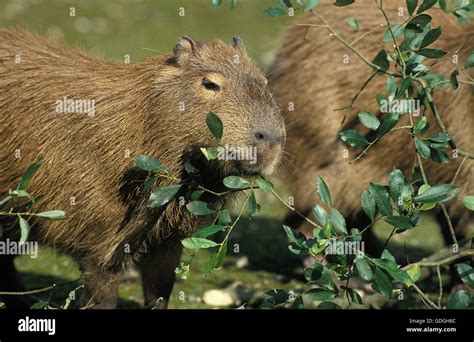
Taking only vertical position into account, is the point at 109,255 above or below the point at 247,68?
below

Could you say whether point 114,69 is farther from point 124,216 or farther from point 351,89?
point 351,89

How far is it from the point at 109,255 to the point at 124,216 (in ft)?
0.72

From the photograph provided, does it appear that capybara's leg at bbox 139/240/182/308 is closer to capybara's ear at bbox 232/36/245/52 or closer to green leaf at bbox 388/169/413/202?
capybara's ear at bbox 232/36/245/52

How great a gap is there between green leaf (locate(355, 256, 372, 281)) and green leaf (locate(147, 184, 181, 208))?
851 millimetres

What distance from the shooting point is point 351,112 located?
6.07 m

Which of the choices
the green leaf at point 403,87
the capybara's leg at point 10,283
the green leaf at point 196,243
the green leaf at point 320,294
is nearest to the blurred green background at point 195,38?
the capybara's leg at point 10,283

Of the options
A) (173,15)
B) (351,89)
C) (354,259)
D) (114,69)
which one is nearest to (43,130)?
(114,69)

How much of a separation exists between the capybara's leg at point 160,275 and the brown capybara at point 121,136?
49 mm

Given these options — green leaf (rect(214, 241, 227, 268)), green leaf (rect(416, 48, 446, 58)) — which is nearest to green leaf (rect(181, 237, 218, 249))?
green leaf (rect(214, 241, 227, 268))

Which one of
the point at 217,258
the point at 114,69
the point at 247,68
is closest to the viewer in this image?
the point at 217,258

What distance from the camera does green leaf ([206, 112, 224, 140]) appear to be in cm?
394

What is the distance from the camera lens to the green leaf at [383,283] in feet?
12.5

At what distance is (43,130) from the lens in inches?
183

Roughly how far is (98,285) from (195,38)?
17.7 ft
